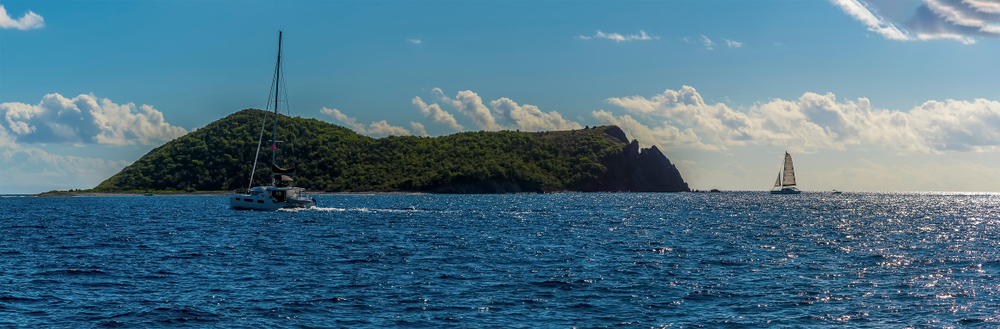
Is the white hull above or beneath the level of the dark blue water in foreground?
above

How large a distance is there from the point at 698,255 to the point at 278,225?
45972mm

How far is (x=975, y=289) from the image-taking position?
30.2m

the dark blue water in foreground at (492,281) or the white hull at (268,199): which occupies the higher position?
the white hull at (268,199)

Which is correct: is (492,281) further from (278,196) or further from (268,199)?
(278,196)

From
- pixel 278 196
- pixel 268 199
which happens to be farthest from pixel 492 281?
pixel 278 196

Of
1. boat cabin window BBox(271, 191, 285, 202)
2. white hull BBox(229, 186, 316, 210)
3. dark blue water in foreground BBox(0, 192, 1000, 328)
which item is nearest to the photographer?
dark blue water in foreground BBox(0, 192, 1000, 328)

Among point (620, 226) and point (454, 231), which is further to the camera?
point (620, 226)

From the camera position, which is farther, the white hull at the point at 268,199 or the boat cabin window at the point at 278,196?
the boat cabin window at the point at 278,196

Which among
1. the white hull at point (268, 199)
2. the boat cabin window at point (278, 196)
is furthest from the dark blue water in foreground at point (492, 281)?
the boat cabin window at point (278, 196)

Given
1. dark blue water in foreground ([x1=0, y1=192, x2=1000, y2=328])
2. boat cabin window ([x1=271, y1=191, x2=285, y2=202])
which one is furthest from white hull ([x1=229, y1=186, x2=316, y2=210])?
dark blue water in foreground ([x1=0, y1=192, x2=1000, y2=328])

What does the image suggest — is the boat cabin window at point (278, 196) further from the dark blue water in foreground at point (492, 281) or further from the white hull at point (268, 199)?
the dark blue water in foreground at point (492, 281)

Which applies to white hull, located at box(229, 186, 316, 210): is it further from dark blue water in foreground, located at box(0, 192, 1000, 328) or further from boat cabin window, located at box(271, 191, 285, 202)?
dark blue water in foreground, located at box(0, 192, 1000, 328)

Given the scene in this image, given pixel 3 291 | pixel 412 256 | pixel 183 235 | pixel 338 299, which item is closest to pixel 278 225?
pixel 183 235

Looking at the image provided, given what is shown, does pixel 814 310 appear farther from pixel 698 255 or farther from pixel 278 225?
pixel 278 225
